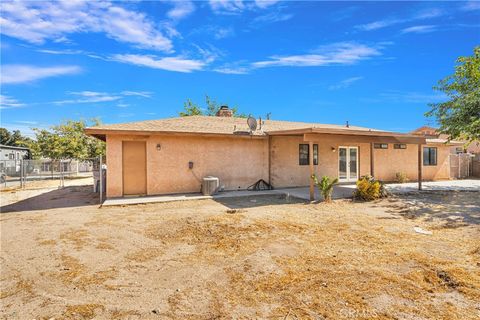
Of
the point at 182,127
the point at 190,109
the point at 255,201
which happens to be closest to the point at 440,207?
the point at 255,201

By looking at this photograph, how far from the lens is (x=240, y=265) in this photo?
14.2 ft

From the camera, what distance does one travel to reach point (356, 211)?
851 centimetres

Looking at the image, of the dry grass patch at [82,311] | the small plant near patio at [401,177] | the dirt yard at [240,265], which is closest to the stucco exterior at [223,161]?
the small plant near patio at [401,177]

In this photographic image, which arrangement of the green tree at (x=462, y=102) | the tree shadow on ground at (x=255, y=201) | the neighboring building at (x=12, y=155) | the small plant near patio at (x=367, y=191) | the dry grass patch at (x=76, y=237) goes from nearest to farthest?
the dry grass patch at (x=76, y=237), the tree shadow on ground at (x=255, y=201), the small plant near patio at (x=367, y=191), the green tree at (x=462, y=102), the neighboring building at (x=12, y=155)

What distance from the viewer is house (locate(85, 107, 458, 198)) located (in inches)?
418

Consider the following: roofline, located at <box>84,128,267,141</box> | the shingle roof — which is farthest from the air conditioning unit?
the shingle roof

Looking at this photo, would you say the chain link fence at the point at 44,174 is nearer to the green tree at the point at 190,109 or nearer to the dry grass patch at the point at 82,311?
the dry grass patch at the point at 82,311

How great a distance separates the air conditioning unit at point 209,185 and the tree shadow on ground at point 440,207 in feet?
20.4

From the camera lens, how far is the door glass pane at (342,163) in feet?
49.3

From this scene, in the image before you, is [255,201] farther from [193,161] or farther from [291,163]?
[291,163]

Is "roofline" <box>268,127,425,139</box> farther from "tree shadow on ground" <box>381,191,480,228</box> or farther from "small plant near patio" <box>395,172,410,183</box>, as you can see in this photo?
"small plant near patio" <box>395,172,410,183</box>

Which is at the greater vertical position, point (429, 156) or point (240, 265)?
point (429, 156)

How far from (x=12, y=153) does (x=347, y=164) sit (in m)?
35.2

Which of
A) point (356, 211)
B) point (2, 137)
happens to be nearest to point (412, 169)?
point (356, 211)
